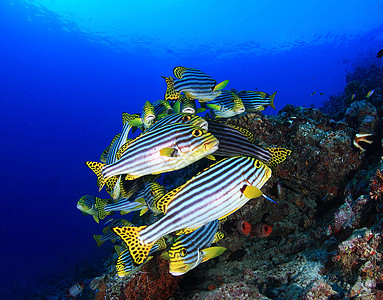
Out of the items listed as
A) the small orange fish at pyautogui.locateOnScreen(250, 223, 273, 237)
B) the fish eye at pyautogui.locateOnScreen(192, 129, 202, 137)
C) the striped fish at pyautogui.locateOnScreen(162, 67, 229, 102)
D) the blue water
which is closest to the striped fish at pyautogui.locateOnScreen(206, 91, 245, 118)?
the striped fish at pyautogui.locateOnScreen(162, 67, 229, 102)

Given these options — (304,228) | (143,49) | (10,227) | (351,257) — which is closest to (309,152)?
(304,228)

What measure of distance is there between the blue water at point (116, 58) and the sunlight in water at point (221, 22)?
40 centimetres

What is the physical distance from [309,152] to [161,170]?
377 cm

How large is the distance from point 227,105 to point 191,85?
3.07 feet

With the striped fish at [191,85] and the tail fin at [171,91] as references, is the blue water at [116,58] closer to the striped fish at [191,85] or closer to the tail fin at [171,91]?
the tail fin at [171,91]

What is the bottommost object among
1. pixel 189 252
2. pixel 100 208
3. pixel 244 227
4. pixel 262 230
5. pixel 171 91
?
pixel 262 230

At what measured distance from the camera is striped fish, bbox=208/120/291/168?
329 centimetres

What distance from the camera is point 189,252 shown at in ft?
9.44

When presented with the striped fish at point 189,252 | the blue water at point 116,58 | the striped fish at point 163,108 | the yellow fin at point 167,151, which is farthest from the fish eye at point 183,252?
the blue water at point 116,58

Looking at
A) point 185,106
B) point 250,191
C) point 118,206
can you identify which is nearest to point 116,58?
point 118,206

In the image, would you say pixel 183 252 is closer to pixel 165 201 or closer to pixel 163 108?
pixel 165 201

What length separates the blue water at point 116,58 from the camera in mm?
57594

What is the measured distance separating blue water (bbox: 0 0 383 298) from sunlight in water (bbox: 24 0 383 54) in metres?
0.40

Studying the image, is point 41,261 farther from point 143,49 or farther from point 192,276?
point 143,49
